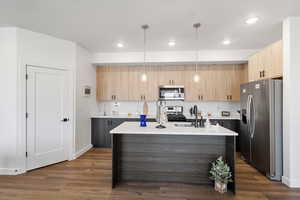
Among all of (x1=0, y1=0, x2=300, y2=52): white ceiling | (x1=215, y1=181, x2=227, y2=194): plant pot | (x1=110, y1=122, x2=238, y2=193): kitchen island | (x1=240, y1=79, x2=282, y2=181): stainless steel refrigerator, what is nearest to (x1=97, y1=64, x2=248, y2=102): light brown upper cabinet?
(x1=0, y1=0, x2=300, y2=52): white ceiling

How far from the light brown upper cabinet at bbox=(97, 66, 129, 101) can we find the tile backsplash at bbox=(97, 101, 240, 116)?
376 millimetres

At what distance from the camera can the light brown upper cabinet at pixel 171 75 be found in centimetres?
459

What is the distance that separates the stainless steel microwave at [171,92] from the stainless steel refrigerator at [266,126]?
1747 millimetres

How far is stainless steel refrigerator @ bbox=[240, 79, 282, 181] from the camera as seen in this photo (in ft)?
8.61

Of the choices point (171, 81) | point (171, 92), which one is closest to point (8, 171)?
point (171, 92)

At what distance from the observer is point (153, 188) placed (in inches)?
95.3

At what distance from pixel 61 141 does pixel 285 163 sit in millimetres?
4246

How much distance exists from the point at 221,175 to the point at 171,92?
2.67 meters

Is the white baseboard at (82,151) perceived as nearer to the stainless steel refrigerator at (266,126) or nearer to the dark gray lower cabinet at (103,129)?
the dark gray lower cabinet at (103,129)

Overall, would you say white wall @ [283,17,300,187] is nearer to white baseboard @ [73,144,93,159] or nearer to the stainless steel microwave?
the stainless steel microwave

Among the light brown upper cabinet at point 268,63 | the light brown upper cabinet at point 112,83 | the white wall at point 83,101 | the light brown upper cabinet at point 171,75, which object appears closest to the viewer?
the light brown upper cabinet at point 268,63

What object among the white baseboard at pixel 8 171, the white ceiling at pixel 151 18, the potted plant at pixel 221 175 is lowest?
the white baseboard at pixel 8 171

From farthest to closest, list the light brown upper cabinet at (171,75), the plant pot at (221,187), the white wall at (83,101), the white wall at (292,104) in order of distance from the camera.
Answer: the light brown upper cabinet at (171,75)
the white wall at (83,101)
the white wall at (292,104)
the plant pot at (221,187)

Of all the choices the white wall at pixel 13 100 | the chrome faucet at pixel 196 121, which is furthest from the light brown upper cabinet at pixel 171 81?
the white wall at pixel 13 100
